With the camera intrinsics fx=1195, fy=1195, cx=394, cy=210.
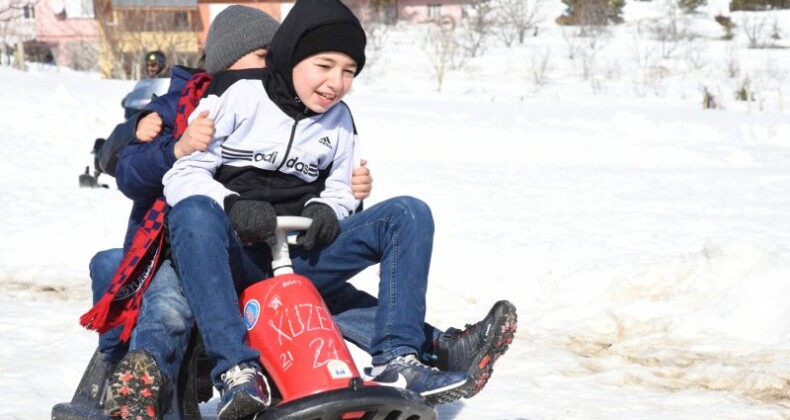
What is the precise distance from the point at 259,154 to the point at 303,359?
68 cm

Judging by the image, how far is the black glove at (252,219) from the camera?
3.17 m

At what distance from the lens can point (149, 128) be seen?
12.0 feet

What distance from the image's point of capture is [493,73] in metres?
37.0

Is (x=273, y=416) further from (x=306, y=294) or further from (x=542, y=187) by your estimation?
(x=542, y=187)

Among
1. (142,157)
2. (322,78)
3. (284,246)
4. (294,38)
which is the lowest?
(284,246)

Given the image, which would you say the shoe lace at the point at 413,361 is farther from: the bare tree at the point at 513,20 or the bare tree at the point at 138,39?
the bare tree at the point at 513,20

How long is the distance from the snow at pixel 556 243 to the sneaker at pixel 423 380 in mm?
1254

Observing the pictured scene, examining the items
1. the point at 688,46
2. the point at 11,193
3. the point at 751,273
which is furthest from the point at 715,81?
the point at 751,273

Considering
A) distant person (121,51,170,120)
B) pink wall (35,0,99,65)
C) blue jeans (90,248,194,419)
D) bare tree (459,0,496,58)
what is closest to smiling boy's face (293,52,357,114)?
blue jeans (90,248,194,419)

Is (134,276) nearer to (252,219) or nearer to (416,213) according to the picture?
(252,219)

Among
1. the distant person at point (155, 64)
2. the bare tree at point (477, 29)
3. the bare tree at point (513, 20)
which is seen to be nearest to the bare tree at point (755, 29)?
the bare tree at point (513, 20)

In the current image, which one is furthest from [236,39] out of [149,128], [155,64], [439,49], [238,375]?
[439,49]

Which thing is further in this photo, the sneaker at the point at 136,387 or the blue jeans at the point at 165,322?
the blue jeans at the point at 165,322

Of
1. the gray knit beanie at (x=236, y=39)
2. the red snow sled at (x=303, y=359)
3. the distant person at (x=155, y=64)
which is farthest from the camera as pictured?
the distant person at (x=155, y=64)
